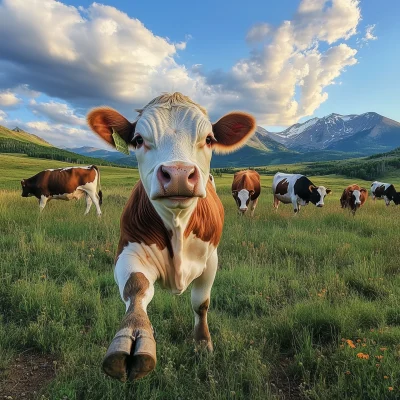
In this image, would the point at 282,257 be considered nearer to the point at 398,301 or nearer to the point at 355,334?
the point at 398,301

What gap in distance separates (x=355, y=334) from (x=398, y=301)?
1.20 meters

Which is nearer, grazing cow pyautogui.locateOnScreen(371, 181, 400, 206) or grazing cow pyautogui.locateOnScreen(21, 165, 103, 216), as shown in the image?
grazing cow pyautogui.locateOnScreen(21, 165, 103, 216)

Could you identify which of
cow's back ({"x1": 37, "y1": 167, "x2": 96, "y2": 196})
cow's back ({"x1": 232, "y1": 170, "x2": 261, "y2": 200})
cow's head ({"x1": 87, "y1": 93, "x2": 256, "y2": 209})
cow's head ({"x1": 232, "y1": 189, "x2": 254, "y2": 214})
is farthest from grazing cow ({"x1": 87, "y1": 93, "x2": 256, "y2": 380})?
cow's back ({"x1": 37, "y1": 167, "x2": 96, "y2": 196})

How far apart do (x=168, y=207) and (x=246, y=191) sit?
11.3 m

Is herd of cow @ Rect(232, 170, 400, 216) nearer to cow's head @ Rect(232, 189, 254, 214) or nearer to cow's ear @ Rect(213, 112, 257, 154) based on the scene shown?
cow's head @ Rect(232, 189, 254, 214)

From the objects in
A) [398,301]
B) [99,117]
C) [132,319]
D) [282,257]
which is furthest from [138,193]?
[282,257]

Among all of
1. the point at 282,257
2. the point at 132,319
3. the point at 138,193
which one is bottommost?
the point at 282,257

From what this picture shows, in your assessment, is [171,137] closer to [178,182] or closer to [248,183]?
[178,182]

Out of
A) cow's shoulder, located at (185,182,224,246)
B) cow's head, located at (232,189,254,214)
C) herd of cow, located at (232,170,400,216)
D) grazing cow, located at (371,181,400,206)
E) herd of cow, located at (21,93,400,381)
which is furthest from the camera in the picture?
grazing cow, located at (371,181,400,206)

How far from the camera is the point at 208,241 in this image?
3.30 metres

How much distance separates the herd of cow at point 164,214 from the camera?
1857mm

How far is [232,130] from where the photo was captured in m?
3.38

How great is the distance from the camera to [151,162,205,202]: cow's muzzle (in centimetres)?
213

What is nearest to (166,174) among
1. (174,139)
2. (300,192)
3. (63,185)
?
(174,139)
